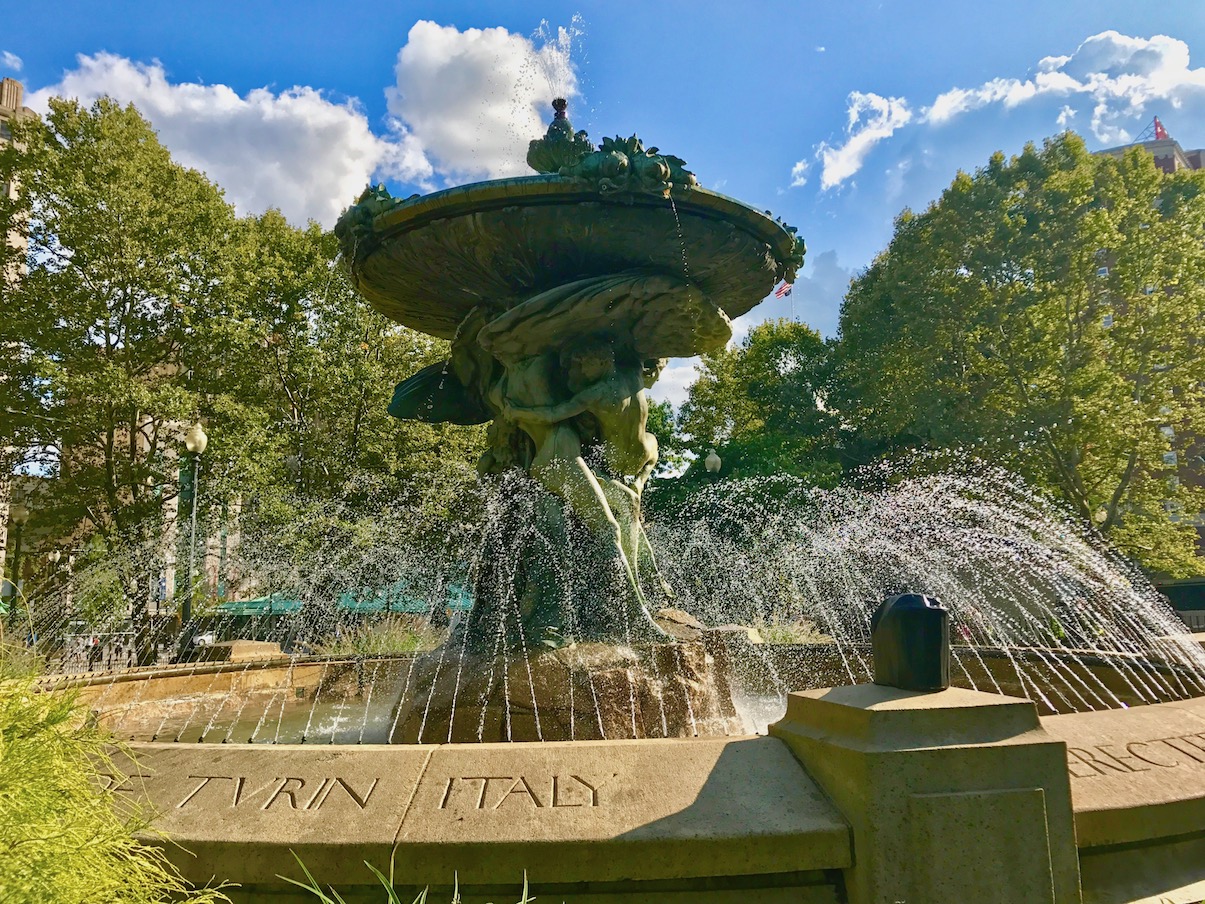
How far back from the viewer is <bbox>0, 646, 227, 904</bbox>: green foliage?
2.17m

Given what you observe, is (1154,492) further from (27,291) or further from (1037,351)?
(27,291)

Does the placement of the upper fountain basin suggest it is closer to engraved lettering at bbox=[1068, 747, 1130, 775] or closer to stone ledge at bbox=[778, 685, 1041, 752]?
stone ledge at bbox=[778, 685, 1041, 752]

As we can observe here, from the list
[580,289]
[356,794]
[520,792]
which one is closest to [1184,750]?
[520,792]

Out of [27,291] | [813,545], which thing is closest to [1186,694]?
[813,545]

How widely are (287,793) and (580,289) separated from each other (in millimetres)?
4800

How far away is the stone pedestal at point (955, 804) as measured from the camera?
2.67 meters

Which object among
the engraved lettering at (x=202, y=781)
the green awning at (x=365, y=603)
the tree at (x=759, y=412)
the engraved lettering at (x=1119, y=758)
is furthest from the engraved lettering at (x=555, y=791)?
the tree at (x=759, y=412)

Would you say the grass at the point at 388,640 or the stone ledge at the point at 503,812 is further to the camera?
the grass at the point at 388,640

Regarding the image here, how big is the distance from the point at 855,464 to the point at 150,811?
1179 inches

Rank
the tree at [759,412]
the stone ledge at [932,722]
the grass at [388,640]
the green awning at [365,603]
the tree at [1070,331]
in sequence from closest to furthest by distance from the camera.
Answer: the stone ledge at [932,722], the grass at [388,640], the green awning at [365,603], the tree at [1070,331], the tree at [759,412]

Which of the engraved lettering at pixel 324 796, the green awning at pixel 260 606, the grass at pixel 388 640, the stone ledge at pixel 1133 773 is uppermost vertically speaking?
the engraved lettering at pixel 324 796

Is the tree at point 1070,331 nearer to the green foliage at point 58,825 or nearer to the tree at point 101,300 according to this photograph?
the tree at point 101,300

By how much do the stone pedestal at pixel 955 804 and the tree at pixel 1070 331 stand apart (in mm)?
21894

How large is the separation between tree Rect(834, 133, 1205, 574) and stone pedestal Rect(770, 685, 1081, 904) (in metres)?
21.9
